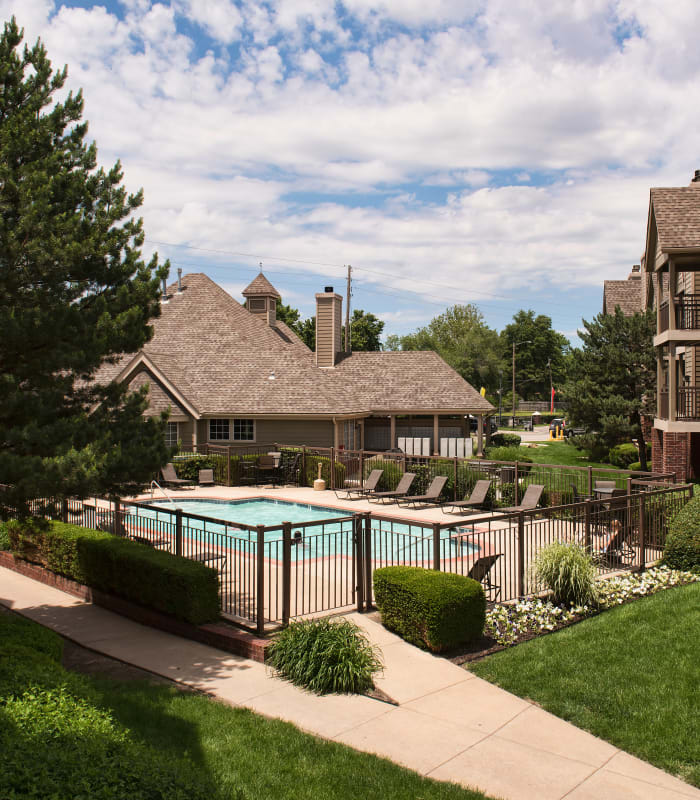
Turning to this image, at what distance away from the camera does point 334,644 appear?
7.82 meters

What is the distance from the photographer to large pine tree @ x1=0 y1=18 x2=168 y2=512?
30.0 feet

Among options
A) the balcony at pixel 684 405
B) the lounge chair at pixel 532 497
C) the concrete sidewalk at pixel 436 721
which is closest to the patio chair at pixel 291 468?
the lounge chair at pixel 532 497

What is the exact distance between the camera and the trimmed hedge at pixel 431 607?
865cm

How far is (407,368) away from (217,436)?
39.4 ft

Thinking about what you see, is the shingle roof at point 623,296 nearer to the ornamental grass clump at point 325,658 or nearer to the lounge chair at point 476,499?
the lounge chair at point 476,499

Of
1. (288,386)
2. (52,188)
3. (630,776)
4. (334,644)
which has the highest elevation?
(52,188)

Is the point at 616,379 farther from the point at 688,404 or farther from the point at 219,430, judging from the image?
the point at 219,430

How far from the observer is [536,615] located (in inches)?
388

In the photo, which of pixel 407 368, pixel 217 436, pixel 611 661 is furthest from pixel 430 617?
pixel 407 368

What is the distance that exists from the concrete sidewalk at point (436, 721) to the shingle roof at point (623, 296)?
37459 millimetres

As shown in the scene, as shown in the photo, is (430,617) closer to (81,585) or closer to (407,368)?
(81,585)

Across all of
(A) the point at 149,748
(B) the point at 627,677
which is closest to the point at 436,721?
(B) the point at 627,677

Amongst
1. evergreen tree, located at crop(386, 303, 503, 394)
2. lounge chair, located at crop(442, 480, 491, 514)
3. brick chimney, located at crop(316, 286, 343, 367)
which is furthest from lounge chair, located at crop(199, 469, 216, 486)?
evergreen tree, located at crop(386, 303, 503, 394)

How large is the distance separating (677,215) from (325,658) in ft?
69.5
